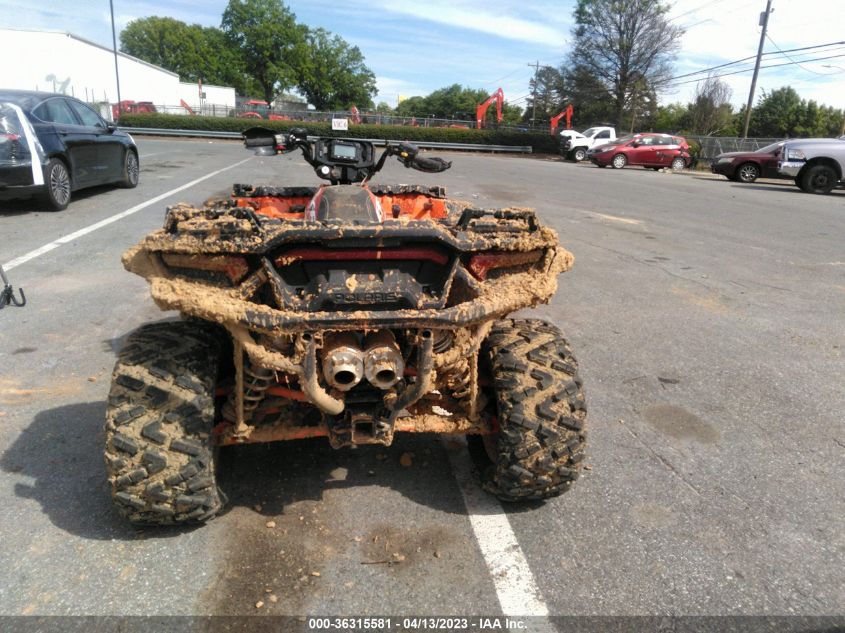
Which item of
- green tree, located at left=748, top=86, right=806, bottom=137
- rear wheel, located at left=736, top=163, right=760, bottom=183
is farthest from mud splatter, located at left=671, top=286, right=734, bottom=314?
green tree, located at left=748, top=86, right=806, bottom=137

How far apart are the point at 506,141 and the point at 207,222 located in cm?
4046

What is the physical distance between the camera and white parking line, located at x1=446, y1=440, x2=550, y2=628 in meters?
2.42

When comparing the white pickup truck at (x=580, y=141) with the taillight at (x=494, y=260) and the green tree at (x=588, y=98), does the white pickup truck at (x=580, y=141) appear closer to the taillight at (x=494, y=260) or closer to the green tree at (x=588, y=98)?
the green tree at (x=588, y=98)

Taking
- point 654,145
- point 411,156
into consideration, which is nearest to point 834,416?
point 411,156

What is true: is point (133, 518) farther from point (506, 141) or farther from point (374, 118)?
point (374, 118)

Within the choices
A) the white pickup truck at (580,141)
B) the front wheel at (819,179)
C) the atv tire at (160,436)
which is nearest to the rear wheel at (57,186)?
the atv tire at (160,436)

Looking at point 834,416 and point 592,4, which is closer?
point 834,416

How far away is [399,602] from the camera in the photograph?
2.40 meters

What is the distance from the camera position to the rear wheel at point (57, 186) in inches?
374

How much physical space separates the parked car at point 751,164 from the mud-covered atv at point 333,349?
20.7 m

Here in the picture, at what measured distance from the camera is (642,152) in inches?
1173

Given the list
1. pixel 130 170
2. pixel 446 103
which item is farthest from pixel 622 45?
pixel 446 103

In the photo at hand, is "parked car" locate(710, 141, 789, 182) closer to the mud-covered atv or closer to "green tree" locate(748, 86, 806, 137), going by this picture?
the mud-covered atv

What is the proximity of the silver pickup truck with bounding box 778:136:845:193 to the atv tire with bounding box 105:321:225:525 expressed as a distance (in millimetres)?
20814
